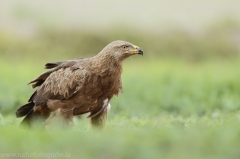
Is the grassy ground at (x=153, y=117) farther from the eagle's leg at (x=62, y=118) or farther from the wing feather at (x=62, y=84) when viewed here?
the wing feather at (x=62, y=84)

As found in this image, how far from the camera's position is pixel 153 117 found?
1268 cm

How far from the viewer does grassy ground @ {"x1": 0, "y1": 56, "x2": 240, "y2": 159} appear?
758cm

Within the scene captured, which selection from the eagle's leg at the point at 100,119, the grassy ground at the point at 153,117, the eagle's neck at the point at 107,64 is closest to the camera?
the grassy ground at the point at 153,117

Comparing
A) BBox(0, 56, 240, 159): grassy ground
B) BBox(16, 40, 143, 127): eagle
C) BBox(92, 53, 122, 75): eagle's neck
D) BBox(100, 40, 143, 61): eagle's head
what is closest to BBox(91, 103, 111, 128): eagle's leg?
BBox(16, 40, 143, 127): eagle

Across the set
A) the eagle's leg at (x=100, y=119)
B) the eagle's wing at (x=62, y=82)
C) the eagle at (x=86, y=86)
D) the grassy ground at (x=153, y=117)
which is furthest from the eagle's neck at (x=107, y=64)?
the grassy ground at (x=153, y=117)

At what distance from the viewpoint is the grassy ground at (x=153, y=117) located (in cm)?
758

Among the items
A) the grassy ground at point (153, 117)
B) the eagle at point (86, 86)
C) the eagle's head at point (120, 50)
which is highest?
the eagle's head at point (120, 50)

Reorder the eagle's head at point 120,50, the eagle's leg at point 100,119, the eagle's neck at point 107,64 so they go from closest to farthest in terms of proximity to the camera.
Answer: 1. the eagle's neck at point 107,64
2. the eagle's head at point 120,50
3. the eagle's leg at point 100,119

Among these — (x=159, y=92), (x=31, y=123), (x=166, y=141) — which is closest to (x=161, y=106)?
(x=159, y=92)

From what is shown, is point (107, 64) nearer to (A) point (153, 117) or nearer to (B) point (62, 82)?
(B) point (62, 82)

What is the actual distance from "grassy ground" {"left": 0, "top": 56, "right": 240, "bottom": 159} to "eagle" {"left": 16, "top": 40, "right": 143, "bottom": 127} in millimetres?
313

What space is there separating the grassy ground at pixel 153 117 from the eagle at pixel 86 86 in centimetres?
31

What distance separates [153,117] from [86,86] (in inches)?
122

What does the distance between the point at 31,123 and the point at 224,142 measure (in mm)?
3569
